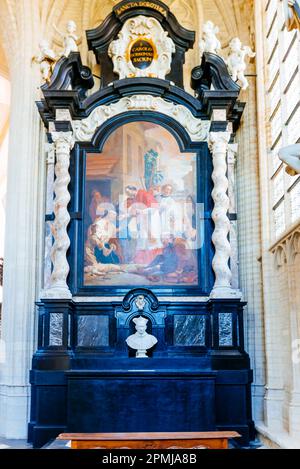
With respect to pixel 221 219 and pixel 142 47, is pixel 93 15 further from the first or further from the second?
pixel 221 219

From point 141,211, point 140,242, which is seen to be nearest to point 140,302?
point 140,242

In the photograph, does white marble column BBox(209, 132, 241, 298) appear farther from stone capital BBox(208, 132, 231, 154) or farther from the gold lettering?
the gold lettering

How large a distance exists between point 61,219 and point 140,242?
1.36 metres

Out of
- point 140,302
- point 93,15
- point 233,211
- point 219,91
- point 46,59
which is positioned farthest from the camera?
point 93,15

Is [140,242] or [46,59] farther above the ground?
[46,59]

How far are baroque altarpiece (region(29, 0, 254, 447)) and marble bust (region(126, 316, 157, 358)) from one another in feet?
0.49

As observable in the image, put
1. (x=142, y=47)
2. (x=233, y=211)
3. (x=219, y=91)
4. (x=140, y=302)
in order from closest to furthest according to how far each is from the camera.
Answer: (x=140, y=302), (x=219, y=91), (x=233, y=211), (x=142, y=47)

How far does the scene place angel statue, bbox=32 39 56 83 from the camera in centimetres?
1140

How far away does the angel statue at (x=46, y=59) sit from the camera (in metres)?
11.4

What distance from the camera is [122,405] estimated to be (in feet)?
31.5

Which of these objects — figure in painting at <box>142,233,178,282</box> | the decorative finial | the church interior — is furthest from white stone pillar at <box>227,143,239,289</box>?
the decorative finial

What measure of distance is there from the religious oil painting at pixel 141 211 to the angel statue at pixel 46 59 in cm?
157

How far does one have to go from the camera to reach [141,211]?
11.1 metres

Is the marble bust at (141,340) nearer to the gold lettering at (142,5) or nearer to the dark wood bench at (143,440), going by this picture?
the dark wood bench at (143,440)
